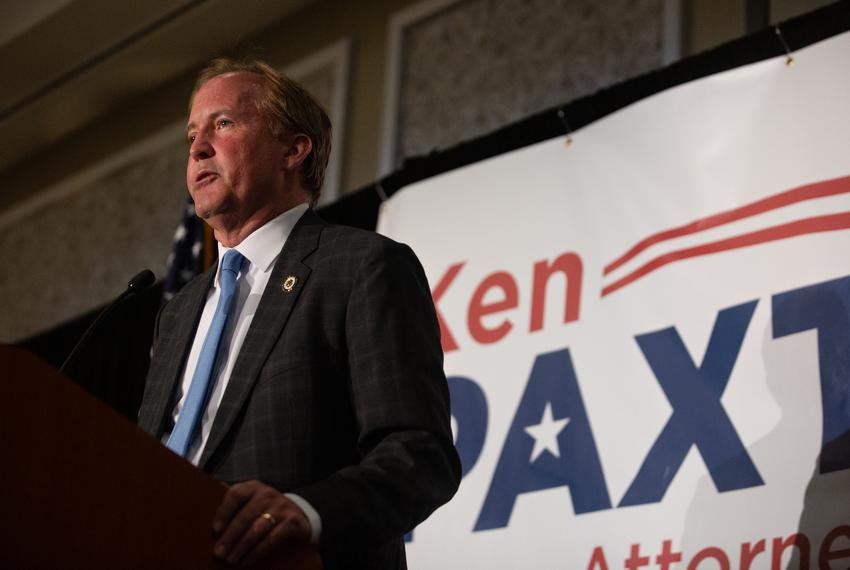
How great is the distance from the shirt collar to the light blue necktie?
0.05 meters

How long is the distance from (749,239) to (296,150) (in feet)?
4.11

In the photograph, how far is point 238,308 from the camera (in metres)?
1.81

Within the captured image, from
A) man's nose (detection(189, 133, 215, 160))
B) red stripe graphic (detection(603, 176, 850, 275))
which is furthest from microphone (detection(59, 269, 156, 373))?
red stripe graphic (detection(603, 176, 850, 275))

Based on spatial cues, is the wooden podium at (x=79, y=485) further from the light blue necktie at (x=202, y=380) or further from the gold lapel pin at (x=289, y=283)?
the gold lapel pin at (x=289, y=283)

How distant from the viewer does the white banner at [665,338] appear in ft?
8.77

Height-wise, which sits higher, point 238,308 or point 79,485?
point 238,308

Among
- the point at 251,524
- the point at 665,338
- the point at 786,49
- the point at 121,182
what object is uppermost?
the point at 121,182

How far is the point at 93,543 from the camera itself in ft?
3.95

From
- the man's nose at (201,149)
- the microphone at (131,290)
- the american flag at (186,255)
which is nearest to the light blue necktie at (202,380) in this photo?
the microphone at (131,290)

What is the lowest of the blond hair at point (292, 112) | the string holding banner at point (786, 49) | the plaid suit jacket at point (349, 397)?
the plaid suit jacket at point (349, 397)

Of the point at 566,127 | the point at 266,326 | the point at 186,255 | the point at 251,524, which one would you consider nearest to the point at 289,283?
the point at 266,326

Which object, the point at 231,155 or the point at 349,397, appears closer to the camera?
the point at 349,397

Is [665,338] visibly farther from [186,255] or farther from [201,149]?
[186,255]

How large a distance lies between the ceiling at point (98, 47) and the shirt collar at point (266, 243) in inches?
135
